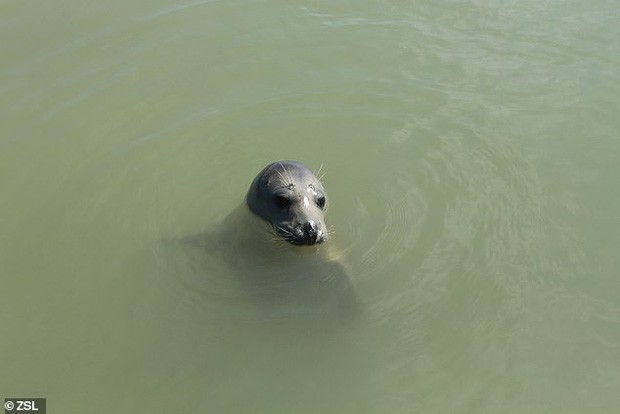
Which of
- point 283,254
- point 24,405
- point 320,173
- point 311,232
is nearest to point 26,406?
point 24,405

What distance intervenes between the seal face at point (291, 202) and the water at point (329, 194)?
0.56 meters

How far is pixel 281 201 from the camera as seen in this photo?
213 inches

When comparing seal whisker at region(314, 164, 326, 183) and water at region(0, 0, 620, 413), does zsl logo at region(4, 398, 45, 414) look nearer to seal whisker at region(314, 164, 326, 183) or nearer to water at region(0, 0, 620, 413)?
water at region(0, 0, 620, 413)

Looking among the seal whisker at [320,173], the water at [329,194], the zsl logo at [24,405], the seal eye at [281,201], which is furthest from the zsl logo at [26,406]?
the seal whisker at [320,173]

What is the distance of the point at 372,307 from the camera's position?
17.4ft

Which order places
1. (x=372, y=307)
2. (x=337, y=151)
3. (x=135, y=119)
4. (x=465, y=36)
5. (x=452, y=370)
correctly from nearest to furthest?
1. (x=452, y=370)
2. (x=372, y=307)
3. (x=337, y=151)
4. (x=135, y=119)
5. (x=465, y=36)

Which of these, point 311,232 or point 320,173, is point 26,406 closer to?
point 311,232

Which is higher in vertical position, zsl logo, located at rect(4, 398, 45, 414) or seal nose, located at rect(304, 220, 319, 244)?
seal nose, located at rect(304, 220, 319, 244)

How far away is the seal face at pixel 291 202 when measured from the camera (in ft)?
16.9

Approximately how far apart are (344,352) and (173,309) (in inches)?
52.9

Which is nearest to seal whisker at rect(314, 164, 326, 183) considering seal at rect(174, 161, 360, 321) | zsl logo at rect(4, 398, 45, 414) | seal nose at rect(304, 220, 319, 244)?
seal at rect(174, 161, 360, 321)

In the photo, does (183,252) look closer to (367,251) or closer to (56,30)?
(367,251)

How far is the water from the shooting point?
4941 mm

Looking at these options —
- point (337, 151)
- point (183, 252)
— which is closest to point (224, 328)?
point (183, 252)
